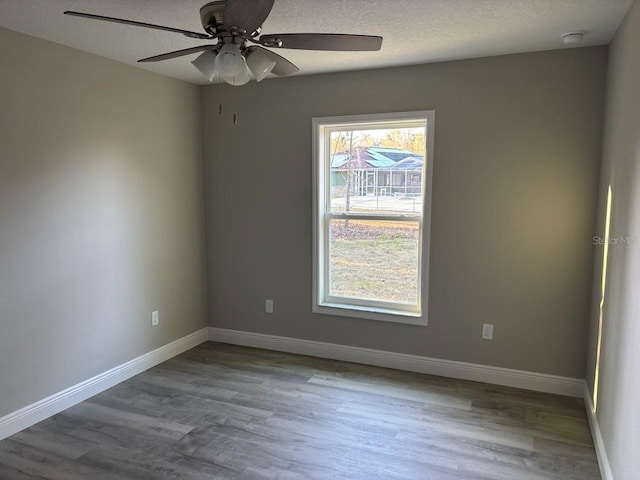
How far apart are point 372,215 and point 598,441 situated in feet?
6.77

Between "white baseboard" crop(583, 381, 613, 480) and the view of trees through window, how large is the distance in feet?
4.32

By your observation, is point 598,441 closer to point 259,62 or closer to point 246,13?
point 259,62

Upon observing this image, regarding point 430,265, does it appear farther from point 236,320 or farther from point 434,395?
point 236,320

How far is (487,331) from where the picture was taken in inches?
132

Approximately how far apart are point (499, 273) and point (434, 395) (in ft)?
3.16

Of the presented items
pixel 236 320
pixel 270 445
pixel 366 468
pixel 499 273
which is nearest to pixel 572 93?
pixel 499 273

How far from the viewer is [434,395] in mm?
3191

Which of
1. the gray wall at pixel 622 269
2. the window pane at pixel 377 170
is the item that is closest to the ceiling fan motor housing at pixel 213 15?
the gray wall at pixel 622 269

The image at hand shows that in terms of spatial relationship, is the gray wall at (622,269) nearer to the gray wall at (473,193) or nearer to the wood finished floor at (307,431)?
the gray wall at (473,193)

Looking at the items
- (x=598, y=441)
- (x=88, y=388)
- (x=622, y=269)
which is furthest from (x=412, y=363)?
(x=88, y=388)

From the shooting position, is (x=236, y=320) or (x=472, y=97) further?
(x=236, y=320)

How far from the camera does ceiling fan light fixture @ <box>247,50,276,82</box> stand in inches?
79.4

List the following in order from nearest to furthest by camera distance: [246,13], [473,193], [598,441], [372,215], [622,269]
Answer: [246,13] < [622,269] < [598,441] < [473,193] < [372,215]

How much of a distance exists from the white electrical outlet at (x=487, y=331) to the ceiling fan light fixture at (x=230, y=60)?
8.05ft
